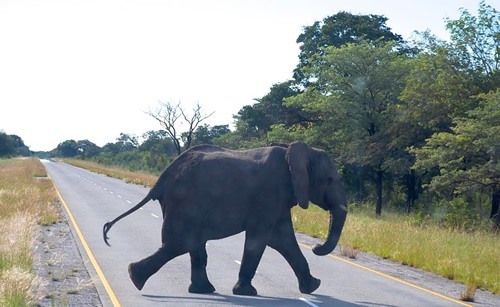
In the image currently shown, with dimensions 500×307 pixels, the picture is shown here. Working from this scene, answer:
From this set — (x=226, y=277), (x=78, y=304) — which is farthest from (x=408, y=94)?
(x=78, y=304)

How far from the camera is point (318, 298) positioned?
12.3m

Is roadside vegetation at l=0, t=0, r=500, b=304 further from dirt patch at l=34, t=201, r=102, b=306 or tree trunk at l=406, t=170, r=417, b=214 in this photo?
dirt patch at l=34, t=201, r=102, b=306

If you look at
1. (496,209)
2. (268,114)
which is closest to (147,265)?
(496,209)

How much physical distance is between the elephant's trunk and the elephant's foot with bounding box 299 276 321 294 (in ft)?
1.66

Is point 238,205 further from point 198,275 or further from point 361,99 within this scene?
point 361,99

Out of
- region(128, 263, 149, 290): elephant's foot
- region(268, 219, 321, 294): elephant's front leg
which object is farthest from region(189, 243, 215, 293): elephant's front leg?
region(268, 219, 321, 294): elephant's front leg

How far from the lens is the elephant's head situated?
12.5 metres

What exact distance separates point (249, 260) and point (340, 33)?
4877 cm

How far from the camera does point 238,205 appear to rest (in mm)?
12273

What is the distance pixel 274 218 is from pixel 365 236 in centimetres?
1072

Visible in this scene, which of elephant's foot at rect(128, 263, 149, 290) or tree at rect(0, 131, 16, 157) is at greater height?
tree at rect(0, 131, 16, 157)

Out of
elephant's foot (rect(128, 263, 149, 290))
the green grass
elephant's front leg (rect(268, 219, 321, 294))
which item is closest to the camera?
elephant's foot (rect(128, 263, 149, 290))

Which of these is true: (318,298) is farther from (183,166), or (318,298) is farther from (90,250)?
(90,250)

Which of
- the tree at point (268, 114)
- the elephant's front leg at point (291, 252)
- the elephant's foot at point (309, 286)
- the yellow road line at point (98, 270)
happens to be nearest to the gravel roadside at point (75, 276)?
the yellow road line at point (98, 270)
